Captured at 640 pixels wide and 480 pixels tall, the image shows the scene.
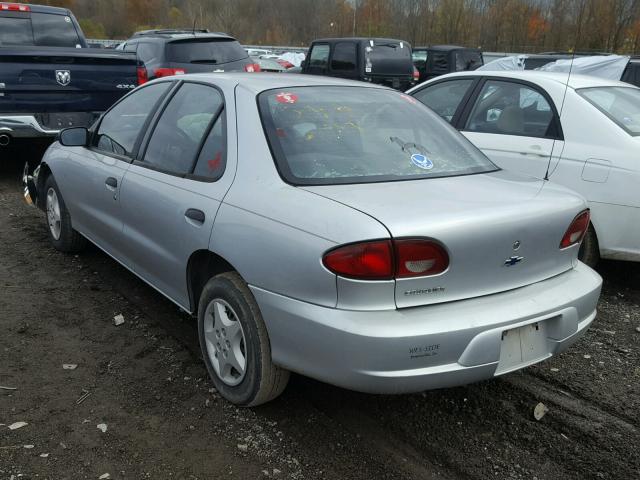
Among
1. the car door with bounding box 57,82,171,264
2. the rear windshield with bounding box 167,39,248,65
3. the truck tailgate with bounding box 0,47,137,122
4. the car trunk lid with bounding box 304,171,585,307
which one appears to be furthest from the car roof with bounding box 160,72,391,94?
the rear windshield with bounding box 167,39,248,65

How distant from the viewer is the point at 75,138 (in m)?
4.50

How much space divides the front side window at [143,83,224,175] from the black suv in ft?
20.6

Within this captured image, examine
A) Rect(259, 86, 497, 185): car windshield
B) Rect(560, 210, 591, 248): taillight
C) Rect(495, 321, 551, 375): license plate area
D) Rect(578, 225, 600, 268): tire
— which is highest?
Rect(259, 86, 497, 185): car windshield

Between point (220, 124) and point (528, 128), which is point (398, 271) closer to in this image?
point (220, 124)

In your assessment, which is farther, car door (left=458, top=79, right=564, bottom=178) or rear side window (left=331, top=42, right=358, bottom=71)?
rear side window (left=331, top=42, right=358, bottom=71)

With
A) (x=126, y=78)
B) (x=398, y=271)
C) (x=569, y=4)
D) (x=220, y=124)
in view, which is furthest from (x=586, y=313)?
(x=569, y=4)

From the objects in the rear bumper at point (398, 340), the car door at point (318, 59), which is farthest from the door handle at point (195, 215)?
the car door at point (318, 59)

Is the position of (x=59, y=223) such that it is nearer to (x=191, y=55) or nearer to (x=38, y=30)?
(x=38, y=30)

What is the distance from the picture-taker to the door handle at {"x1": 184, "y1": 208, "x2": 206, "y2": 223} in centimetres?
305

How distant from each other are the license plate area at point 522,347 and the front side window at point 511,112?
100 inches

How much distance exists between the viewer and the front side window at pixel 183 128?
134 inches

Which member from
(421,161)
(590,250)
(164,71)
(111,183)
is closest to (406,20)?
(164,71)

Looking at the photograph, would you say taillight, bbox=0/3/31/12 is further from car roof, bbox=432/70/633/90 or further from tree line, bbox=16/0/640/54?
car roof, bbox=432/70/633/90

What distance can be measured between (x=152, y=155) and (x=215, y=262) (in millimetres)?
1030
